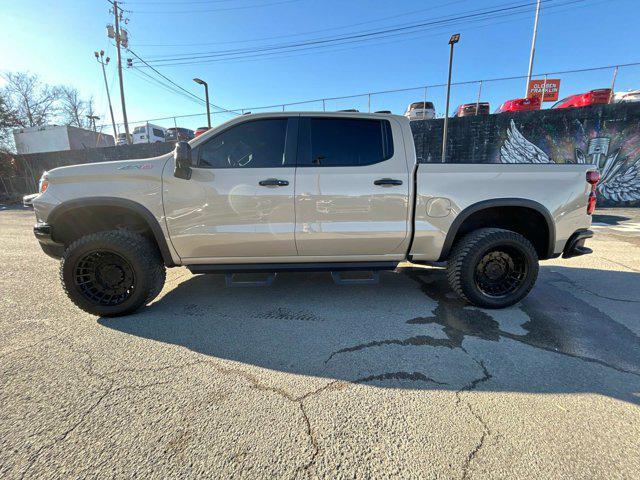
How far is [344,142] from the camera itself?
3164 millimetres

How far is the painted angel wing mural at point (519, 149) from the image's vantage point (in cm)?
1314

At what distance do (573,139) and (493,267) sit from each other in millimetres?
13750

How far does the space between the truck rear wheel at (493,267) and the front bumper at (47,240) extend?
421 centimetres

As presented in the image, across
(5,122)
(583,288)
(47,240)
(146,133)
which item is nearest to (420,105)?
(583,288)

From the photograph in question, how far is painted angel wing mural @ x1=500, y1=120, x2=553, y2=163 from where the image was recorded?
43.1 feet

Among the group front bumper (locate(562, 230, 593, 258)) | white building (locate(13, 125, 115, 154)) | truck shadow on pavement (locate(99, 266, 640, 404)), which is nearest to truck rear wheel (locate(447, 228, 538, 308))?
truck shadow on pavement (locate(99, 266, 640, 404))

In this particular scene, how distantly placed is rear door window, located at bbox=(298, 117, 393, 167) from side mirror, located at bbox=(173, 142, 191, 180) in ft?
3.51

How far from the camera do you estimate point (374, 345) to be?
2584mm

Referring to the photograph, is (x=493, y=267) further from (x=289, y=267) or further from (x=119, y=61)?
(x=119, y=61)

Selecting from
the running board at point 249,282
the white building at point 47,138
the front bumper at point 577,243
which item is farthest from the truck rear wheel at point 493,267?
the white building at point 47,138

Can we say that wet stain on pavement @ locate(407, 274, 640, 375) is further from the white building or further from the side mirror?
the white building

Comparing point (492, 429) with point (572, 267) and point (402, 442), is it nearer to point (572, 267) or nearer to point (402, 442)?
point (402, 442)

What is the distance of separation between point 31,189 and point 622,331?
98.7 feet

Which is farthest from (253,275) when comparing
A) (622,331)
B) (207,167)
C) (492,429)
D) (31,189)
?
(31,189)
